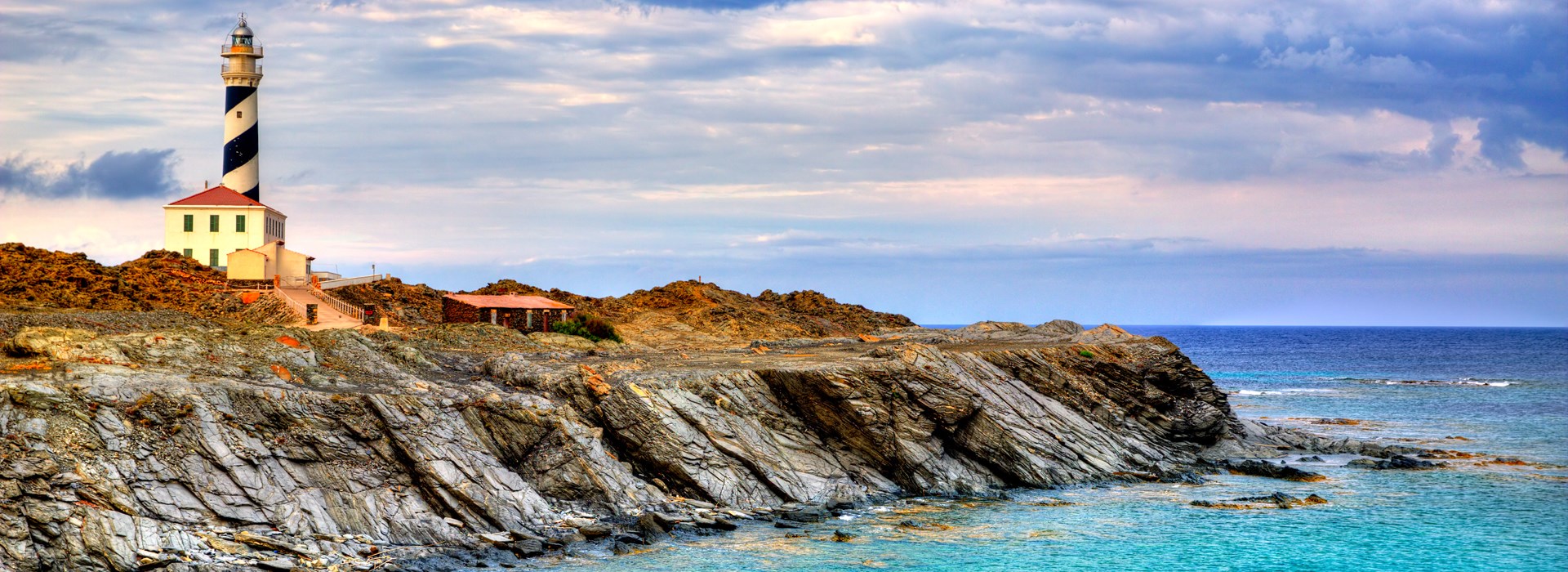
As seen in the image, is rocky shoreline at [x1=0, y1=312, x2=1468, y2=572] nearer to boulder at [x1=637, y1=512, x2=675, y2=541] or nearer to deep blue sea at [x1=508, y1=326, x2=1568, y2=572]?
boulder at [x1=637, y1=512, x2=675, y2=541]

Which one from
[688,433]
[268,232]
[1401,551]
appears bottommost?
[1401,551]

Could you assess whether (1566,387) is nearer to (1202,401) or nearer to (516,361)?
(1202,401)

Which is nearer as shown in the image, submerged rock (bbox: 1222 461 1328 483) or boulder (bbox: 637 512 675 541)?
boulder (bbox: 637 512 675 541)

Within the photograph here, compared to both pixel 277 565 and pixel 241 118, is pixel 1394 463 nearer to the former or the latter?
pixel 277 565

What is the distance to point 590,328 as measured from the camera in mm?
63219

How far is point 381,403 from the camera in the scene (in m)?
30.6

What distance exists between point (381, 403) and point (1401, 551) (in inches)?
1052

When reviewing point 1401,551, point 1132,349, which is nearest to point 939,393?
point 1401,551

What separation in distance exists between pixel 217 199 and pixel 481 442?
147 ft

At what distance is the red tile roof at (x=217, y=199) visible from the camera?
67000 mm

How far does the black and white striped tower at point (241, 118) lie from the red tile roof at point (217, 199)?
353cm

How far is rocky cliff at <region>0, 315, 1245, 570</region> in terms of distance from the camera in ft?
81.0

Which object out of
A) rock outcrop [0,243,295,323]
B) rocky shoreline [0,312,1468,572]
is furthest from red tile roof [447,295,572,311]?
rocky shoreline [0,312,1468,572]

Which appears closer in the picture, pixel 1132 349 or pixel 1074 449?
pixel 1074 449
